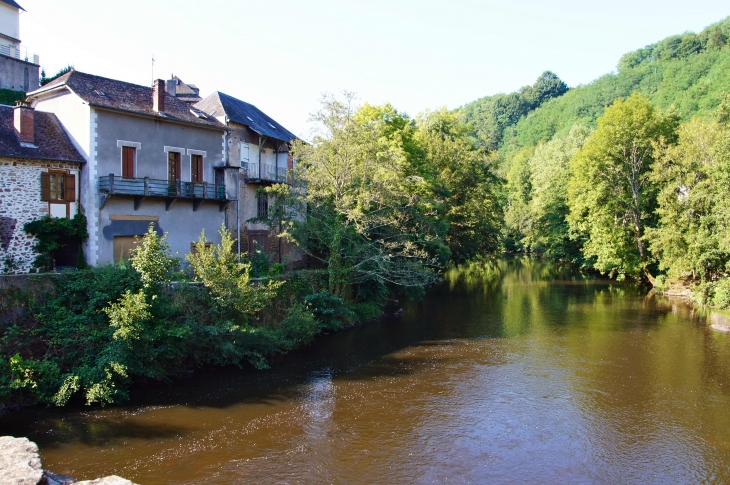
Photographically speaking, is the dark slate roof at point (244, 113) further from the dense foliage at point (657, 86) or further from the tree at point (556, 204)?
the dense foliage at point (657, 86)

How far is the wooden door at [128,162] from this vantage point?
2295cm

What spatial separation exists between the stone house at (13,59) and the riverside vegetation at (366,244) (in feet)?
66.5

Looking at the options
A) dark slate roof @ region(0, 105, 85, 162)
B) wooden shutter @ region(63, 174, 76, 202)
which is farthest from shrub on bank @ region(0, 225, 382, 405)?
dark slate roof @ region(0, 105, 85, 162)

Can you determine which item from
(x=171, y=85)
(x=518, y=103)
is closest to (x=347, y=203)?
(x=171, y=85)

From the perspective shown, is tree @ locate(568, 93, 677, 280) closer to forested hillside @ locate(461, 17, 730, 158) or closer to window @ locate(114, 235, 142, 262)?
forested hillside @ locate(461, 17, 730, 158)

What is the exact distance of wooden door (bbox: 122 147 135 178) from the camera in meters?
23.0

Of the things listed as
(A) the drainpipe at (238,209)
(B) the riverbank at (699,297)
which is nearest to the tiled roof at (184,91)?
(A) the drainpipe at (238,209)

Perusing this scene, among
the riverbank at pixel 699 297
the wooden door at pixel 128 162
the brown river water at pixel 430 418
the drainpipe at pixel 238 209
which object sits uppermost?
the wooden door at pixel 128 162

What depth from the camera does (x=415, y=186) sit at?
3309 centimetres

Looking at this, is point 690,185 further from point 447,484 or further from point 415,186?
point 447,484

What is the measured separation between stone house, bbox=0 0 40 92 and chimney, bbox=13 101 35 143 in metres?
18.0

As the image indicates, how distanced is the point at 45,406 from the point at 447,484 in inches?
425

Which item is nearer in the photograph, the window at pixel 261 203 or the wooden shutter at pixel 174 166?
the wooden shutter at pixel 174 166

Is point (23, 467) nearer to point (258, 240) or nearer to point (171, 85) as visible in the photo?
point (258, 240)
